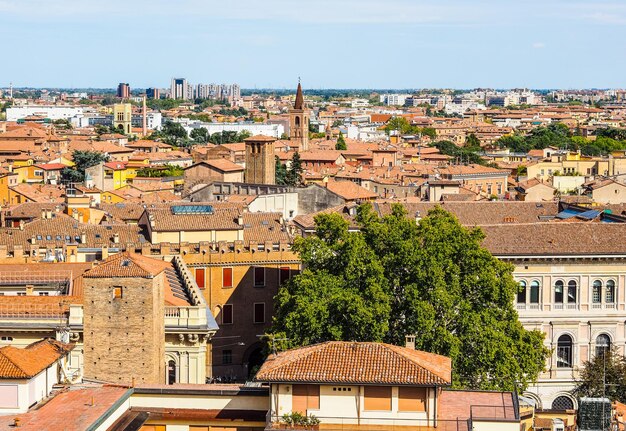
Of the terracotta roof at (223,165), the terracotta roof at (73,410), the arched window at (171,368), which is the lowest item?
the arched window at (171,368)

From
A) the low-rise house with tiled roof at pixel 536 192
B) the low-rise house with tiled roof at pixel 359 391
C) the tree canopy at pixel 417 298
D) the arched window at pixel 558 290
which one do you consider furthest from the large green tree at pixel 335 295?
the low-rise house with tiled roof at pixel 536 192

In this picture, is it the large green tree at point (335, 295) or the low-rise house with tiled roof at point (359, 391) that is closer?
the low-rise house with tiled roof at point (359, 391)

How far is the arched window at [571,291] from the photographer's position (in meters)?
38.4

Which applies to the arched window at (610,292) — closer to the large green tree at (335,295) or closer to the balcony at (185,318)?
the large green tree at (335,295)

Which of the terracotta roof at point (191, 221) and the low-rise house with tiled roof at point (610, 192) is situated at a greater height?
the terracotta roof at point (191, 221)

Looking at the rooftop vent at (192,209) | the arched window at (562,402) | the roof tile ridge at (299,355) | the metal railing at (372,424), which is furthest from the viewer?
the rooftop vent at (192,209)

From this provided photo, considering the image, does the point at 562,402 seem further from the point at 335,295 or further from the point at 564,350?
the point at 335,295

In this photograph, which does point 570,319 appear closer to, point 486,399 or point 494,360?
point 494,360

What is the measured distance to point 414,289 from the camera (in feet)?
99.4

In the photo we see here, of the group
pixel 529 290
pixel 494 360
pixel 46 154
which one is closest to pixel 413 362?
pixel 494 360

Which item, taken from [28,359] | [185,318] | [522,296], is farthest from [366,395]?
[522,296]

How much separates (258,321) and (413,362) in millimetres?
20970

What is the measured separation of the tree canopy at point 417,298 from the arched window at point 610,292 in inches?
282

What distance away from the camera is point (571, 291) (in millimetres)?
38438
